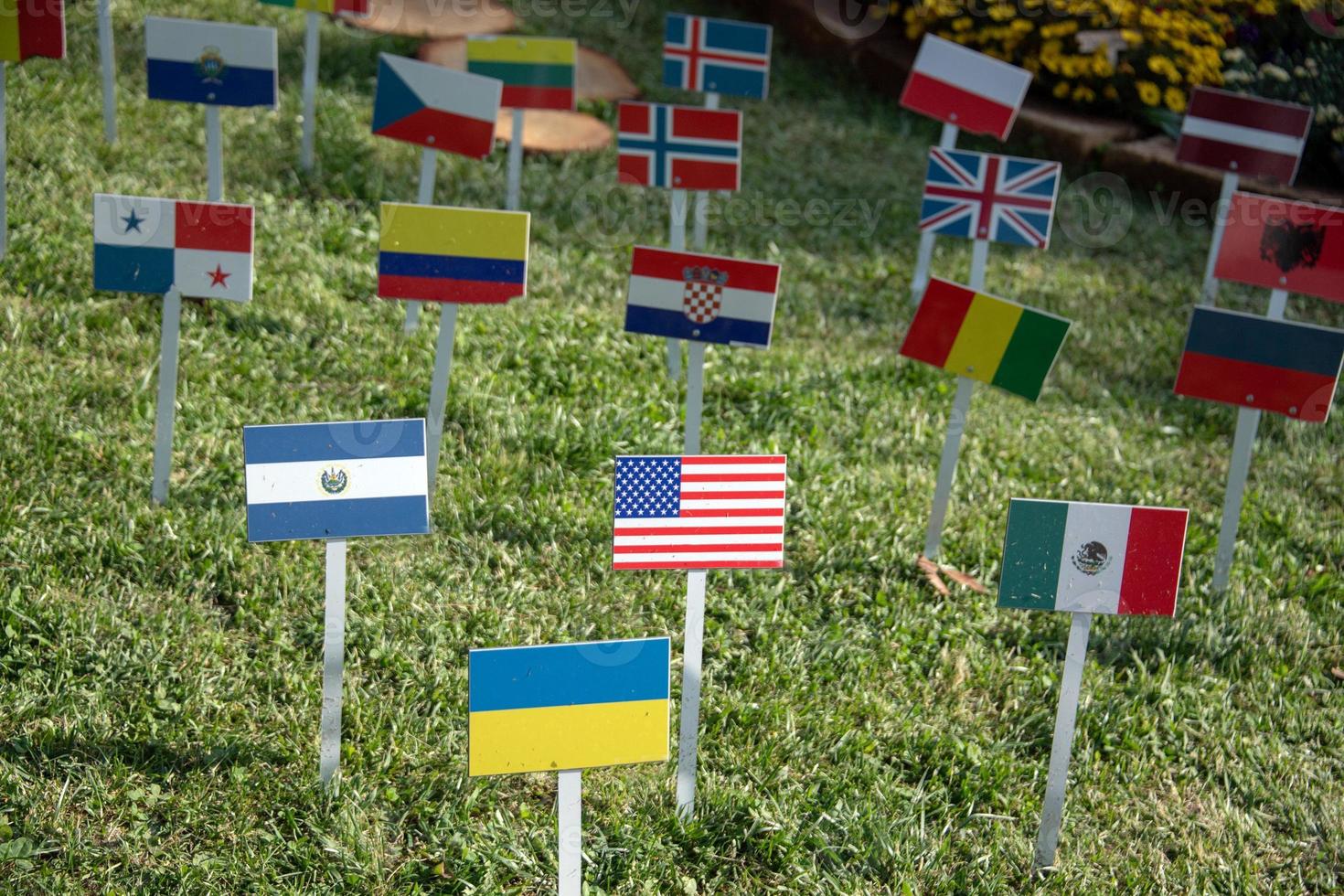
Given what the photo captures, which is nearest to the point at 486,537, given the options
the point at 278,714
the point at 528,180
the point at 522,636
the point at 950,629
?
the point at 522,636

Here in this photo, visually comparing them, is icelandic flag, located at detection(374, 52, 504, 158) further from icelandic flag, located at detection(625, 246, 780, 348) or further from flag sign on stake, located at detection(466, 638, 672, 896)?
flag sign on stake, located at detection(466, 638, 672, 896)

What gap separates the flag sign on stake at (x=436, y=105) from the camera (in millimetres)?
5273

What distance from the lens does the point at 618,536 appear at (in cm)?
319

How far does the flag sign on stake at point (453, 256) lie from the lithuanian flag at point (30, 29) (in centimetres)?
212

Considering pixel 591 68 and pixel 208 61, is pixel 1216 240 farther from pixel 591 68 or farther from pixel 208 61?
pixel 208 61

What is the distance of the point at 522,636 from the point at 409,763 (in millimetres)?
629

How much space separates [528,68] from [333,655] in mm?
3759

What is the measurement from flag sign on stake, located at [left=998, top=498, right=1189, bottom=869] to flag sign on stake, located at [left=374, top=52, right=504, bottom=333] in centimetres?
314

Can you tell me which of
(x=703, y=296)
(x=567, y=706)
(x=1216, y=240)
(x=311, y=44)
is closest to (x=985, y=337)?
(x=703, y=296)

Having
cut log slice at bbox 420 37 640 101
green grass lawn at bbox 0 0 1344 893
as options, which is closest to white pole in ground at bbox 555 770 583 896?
green grass lawn at bbox 0 0 1344 893

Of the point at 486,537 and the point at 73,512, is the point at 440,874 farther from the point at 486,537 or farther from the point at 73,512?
the point at 73,512

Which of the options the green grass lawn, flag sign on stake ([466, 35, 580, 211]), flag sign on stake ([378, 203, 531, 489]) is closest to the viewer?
the green grass lawn

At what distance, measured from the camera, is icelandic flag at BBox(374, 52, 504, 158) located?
208 inches

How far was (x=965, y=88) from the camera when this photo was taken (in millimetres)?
6355
